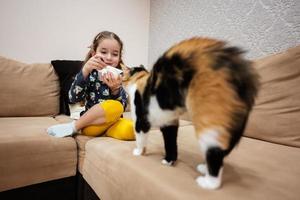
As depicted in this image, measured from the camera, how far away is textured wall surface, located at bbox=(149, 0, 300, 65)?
1.25 meters

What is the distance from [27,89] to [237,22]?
143 cm

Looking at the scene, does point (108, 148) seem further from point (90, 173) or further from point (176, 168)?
point (176, 168)

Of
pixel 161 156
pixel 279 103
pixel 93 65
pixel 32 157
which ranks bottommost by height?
pixel 32 157

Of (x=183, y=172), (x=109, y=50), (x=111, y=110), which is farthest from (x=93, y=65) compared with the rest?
(x=183, y=172)

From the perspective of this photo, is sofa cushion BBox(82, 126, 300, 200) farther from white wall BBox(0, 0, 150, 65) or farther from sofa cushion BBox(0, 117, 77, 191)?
white wall BBox(0, 0, 150, 65)

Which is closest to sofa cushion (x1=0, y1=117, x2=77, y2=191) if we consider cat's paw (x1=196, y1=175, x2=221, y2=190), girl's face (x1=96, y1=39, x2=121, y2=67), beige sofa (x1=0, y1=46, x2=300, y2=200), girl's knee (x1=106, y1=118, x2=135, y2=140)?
beige sofa (x1=0, y1=46, x2=300, y2=200)

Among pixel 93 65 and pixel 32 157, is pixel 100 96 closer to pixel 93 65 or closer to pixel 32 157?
pixel 93 65

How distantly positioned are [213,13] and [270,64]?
2.31 ft

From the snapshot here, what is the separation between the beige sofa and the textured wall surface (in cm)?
23

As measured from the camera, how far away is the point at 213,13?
1.65 m

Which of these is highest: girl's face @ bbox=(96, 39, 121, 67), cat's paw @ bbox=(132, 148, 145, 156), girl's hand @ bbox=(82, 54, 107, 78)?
girl's face @ bbox=(96, 39, 121, 67)

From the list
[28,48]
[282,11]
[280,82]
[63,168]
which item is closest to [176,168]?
[63,168]

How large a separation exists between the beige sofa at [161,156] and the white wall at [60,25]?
330 millimetres

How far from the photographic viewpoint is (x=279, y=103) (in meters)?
1.06
